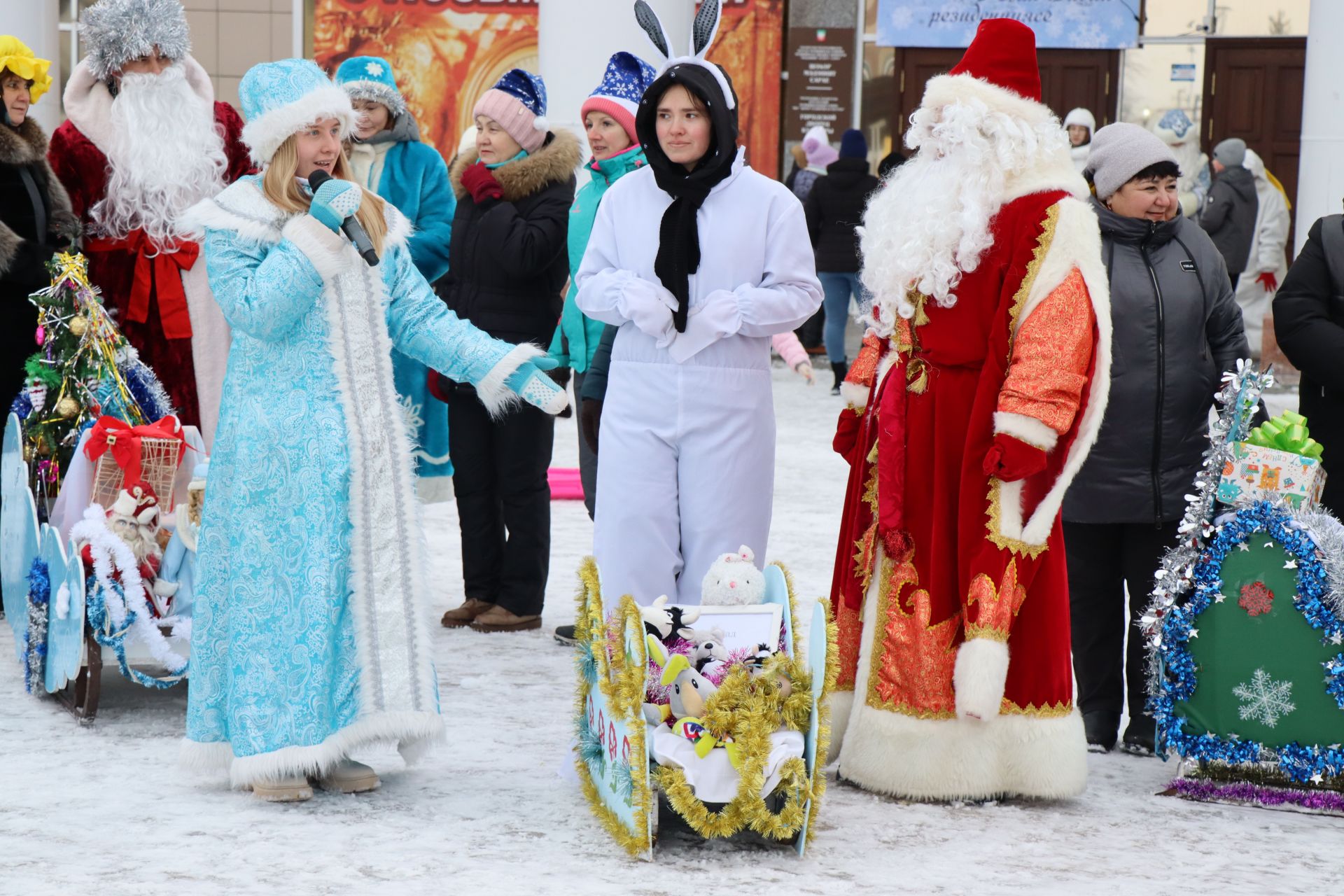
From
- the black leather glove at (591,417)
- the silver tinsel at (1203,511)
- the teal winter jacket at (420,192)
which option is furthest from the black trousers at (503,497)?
the silver tinsel at (1203,511)

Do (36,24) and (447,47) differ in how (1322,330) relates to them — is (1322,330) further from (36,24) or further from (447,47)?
(447,47)

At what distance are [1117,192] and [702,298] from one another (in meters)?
1.21

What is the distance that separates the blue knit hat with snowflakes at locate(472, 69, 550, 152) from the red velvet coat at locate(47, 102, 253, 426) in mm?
1210

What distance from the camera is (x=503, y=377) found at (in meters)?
3.91

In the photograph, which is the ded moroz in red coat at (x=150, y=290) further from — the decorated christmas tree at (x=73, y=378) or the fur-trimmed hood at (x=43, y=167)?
the decorated christmas tree at (x=73, y=378)

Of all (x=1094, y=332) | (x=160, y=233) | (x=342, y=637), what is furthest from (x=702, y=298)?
(x=160, y=233)

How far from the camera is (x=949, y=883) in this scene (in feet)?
11.2

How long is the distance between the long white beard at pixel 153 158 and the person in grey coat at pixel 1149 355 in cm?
319

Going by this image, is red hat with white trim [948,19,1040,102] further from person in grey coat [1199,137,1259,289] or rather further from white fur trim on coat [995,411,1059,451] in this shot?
person in grey coat [1199,137,1259,289]

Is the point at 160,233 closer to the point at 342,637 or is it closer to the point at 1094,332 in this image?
the point at 342,637

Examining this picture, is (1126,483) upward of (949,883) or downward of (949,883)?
upward

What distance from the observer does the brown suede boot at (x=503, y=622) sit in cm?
571

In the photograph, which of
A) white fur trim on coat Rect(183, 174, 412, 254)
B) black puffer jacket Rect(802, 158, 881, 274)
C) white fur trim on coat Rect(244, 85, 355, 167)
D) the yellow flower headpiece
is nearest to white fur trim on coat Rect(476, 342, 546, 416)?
white fur trim on coat Rect(183, 174, 412, 254)

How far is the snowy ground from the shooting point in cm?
338
